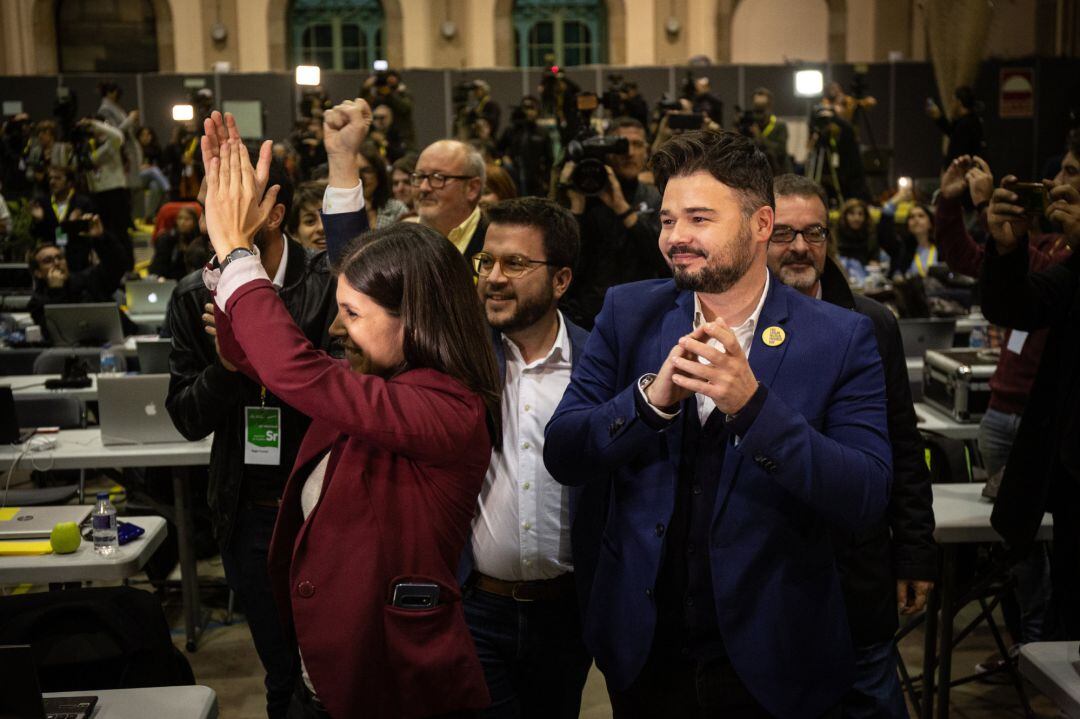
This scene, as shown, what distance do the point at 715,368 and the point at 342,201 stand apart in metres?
1.25

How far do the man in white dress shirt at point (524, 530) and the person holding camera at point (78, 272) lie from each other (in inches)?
204

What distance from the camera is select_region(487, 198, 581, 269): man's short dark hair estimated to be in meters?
2.67

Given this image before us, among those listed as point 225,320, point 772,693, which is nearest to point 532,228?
point 225,320

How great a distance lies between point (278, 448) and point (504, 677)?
853mm

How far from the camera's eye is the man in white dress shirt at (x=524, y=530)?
2447 millimetres

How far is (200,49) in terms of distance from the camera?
62.3 ft

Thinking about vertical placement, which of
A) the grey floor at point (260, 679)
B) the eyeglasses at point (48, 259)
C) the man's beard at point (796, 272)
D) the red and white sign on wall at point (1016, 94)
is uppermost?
the red and white sign on wall at point (1016, 94)

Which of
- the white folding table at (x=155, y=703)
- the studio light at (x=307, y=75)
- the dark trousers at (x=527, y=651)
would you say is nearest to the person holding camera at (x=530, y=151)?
the studio light at (x=307, y=75)

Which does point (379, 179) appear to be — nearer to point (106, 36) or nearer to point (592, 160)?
point (592, 160)

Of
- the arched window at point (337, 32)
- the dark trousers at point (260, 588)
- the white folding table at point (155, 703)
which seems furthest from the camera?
the arched window at point (337, 32)

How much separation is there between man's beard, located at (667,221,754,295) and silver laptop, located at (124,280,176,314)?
6.16 meters

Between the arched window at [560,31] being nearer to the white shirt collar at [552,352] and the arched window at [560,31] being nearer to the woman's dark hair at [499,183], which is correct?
the woman's dark hair at [499,183]

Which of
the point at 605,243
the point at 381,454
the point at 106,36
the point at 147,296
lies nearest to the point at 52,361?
the point at 147,296

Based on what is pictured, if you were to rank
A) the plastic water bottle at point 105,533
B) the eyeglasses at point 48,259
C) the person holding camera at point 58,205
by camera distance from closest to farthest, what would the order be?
the plastic water bottle at point 105,533
the eyeglasses at point 48,259
the person holding camera at point 58,205
